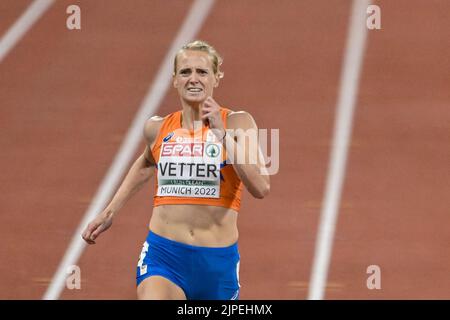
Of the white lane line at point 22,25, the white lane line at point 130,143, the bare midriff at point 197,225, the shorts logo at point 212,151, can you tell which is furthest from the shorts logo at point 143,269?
the white lane line at point 22,25

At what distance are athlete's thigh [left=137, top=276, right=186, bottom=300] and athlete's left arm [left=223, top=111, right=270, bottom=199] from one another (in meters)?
0.55

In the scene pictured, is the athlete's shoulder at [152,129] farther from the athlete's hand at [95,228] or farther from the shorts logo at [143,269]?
the shorts logo at [143,269]

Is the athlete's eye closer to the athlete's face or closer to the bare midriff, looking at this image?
the athlete's face

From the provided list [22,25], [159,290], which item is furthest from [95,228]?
[22,25]

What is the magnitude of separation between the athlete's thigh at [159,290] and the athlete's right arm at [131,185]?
→ 1.31 ft

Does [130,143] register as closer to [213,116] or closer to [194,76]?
[194,76]

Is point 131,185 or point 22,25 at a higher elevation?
point 22,25

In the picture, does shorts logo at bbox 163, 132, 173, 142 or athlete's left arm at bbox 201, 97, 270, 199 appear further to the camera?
shorts logo at bbox 163, 132, 173, 142

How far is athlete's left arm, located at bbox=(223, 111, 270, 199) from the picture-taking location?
4.27 meters

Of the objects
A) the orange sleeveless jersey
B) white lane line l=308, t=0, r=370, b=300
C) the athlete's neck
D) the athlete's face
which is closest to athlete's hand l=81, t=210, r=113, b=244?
the orange sleeveless jersey

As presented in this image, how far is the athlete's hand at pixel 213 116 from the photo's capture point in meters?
4.21

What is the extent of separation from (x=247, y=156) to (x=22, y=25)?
25.3ft

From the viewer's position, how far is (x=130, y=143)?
29.6 feet
